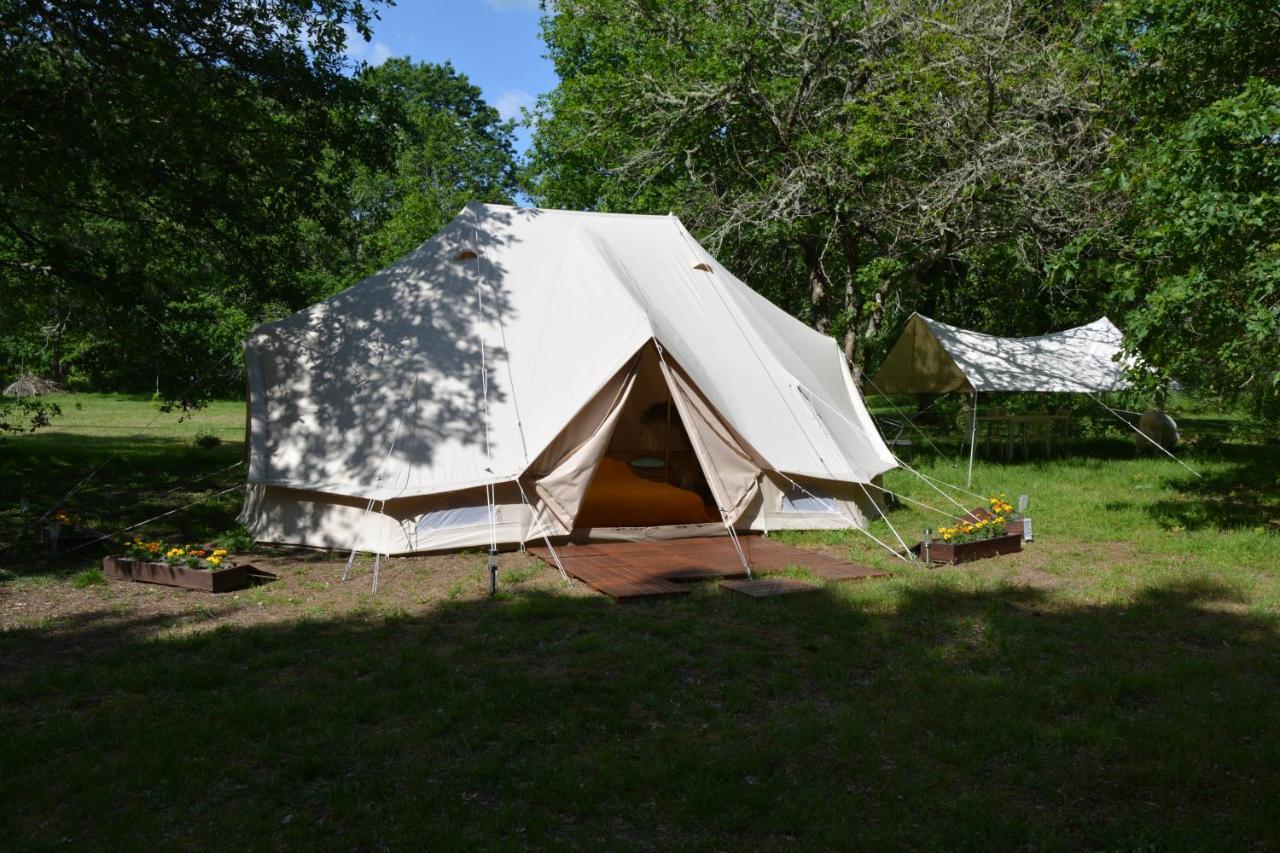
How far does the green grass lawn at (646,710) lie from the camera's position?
352 centimetres

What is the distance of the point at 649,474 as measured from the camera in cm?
1051

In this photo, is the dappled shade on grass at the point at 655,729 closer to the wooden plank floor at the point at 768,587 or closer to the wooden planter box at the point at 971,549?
the wooden plank floor at the point at 768,587

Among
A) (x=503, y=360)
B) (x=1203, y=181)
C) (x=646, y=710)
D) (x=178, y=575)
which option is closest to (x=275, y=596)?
(x=178, y=575)

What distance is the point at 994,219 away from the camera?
12.6m

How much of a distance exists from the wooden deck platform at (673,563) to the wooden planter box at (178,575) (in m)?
2.20

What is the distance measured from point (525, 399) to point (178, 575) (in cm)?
285

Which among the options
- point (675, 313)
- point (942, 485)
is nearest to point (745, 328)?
point (675, 313)

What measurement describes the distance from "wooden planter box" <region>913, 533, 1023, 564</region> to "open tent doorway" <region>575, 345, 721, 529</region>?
6.69 ft

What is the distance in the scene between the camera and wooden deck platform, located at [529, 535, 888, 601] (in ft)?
22.9

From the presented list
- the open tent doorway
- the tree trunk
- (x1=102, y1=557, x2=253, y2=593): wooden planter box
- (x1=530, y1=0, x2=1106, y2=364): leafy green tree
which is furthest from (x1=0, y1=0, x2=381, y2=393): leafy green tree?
the tree trunk

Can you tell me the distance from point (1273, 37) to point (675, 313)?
220 inches

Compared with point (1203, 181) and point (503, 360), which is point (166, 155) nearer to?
point (503, 360)

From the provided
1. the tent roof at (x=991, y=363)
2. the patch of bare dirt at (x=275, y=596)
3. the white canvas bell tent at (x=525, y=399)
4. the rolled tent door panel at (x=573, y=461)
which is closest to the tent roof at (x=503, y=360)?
the white canvas bell tent at (x=525, y=399)

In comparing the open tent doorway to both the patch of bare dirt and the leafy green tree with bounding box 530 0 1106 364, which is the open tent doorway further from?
the leafy green tree with bounding box 530 0 1106 364
